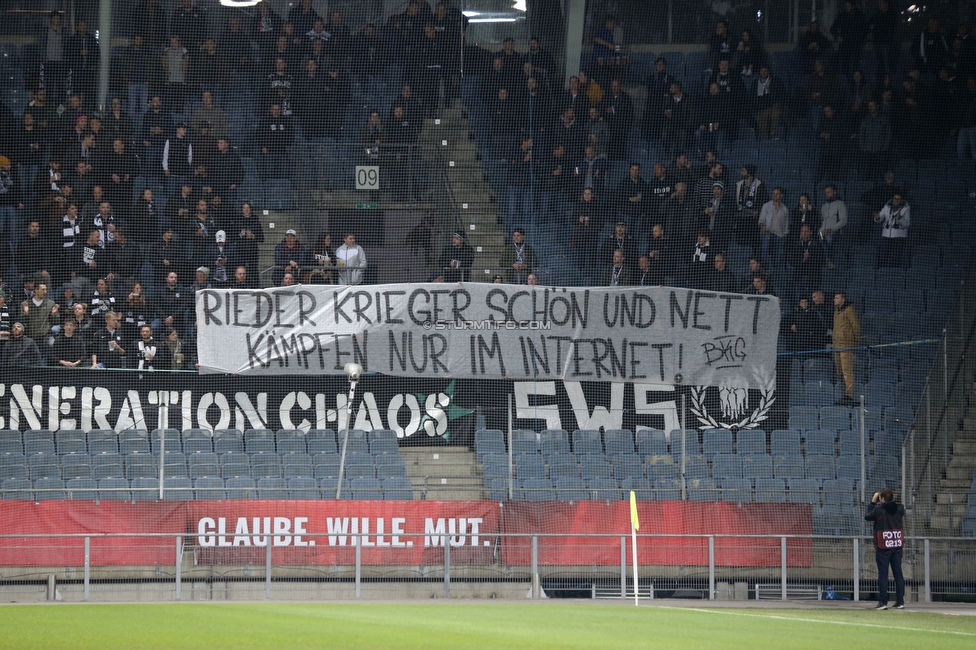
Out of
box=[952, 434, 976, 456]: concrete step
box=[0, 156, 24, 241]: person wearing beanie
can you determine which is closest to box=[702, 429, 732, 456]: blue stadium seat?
box=[952, 434, 976, 456]: concrete step

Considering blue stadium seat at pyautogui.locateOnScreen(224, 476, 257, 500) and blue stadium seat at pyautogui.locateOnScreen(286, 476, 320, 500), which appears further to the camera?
blue stadium seat at pyautogui.locateOnScreen(286, 476, 320, 500)

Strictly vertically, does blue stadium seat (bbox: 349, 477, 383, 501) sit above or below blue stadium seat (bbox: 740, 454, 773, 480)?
below

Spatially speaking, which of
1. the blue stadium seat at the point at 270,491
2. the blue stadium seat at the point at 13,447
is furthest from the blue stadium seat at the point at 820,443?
the blue stadium seat at the point at 13,447

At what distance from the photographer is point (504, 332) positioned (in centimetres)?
1895

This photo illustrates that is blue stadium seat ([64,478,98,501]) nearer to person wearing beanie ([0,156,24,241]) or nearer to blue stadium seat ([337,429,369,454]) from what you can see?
blue stadium seat ([337,429,369,454])

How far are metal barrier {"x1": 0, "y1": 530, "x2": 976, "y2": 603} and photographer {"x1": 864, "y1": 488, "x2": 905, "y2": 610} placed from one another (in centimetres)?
77

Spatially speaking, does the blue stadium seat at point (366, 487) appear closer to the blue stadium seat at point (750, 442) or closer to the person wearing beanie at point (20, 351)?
the person wearing beanie at point (20, 351)

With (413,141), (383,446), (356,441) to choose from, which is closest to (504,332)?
(383,446)

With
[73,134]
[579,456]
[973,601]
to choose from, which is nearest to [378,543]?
[579,456]

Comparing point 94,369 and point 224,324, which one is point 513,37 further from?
point 94,369

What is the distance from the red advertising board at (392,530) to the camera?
16.8 meters

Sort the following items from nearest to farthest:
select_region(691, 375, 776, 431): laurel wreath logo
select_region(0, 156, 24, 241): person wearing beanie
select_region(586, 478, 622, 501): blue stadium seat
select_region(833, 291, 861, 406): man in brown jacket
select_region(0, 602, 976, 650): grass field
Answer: select_region(0, 602, 976, 650): grass field, select_region(586, 478, 622, 501): blue stadium seat, select_region(691, 375, 776, 431): laurel wreath logo, select_region(833, 291, 861, 406): man in brown jacket, select_region(0, 156, 24, 241): person wearing beanie

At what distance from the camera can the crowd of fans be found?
20.6 metres

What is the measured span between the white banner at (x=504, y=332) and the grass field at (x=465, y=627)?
4328 millimetres
